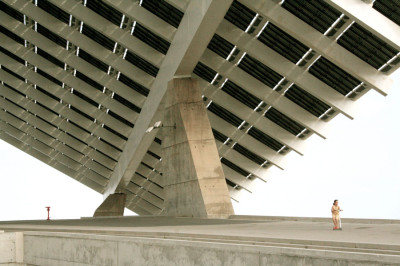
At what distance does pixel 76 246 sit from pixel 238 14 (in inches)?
454

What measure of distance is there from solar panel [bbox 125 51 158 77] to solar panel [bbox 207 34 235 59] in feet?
11.7

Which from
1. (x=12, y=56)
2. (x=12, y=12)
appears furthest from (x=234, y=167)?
(x=12, y=12)

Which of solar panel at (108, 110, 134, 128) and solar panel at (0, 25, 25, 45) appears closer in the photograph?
solar panel at (0, 25, 25, 45)

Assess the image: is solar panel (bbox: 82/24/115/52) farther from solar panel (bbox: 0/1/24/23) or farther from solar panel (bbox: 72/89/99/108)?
solar panel (bbox: 72/89/99/108)

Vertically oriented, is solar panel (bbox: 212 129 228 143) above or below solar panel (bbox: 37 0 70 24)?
below

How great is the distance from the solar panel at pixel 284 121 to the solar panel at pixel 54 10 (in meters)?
9.58

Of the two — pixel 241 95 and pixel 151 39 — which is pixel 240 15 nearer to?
pixel 151 39

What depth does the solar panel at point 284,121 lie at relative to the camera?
26438 mm

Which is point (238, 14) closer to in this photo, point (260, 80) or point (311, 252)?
point (260, 80)

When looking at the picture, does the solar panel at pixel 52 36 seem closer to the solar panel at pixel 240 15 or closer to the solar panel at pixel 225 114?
the solar panel at pixel 225 114

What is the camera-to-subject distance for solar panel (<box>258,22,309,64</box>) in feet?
69.3

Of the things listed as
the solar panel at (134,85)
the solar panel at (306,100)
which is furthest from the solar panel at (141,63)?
the solar panel at (306,100)

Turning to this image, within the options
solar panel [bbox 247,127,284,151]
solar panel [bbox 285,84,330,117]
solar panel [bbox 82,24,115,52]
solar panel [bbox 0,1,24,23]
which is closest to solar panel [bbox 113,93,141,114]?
solar panel [bbox 82,24,115,52]

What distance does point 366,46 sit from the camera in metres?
19.6
